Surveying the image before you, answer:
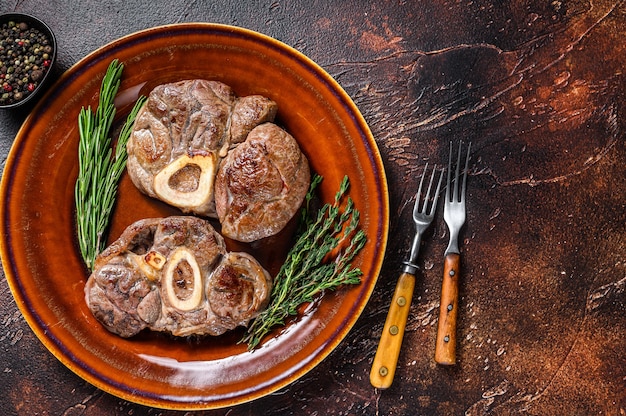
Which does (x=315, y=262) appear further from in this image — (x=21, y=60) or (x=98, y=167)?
(x=21, y=60)

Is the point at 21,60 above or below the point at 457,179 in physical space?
below

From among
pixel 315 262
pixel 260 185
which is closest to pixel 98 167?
pixel 260 185

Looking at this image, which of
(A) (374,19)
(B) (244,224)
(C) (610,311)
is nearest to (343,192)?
(B) (244,224)

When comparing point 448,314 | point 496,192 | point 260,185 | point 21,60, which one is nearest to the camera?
point 260,185

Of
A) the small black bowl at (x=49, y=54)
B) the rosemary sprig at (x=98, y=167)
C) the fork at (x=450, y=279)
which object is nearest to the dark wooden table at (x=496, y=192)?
the fork at (x=450, y=279)

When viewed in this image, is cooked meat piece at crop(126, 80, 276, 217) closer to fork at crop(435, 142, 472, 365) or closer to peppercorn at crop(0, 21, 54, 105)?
peppercorn at crop(0, 21, 54, 105)

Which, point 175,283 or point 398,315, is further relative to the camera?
point 398,315
